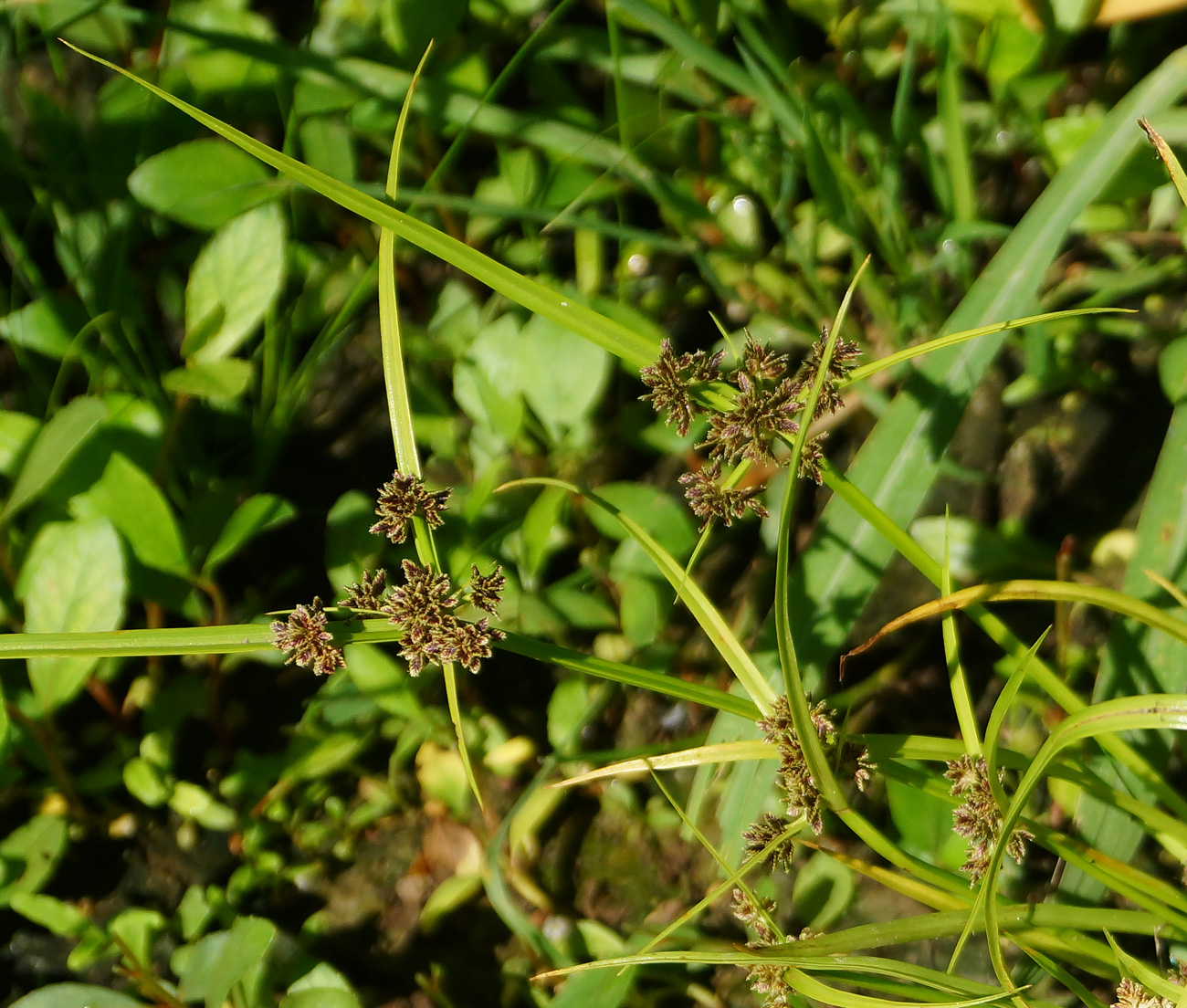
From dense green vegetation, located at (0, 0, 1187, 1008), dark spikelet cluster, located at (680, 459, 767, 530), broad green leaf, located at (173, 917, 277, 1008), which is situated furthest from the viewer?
dense green vegetation, located at (0, 0, 1187, 1008)

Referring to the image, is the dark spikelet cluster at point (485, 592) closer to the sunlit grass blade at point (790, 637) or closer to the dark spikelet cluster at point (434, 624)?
the dark spikelet cluster at point (434, 624)

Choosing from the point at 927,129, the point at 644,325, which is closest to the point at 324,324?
the point at 644,325

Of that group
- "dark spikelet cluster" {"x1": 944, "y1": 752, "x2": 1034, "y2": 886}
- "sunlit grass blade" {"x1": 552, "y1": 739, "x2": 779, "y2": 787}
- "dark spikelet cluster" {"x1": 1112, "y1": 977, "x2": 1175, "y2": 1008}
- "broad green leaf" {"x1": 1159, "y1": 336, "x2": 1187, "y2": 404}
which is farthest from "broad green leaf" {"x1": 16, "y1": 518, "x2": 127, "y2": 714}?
"broad green leaf" {"x1": 1159, "y1": 336, "x2": 1187, "y2": 404}

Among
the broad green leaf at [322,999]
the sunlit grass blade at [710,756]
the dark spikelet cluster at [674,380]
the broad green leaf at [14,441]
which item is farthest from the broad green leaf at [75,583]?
the dark spikelet cluster at [674,380]

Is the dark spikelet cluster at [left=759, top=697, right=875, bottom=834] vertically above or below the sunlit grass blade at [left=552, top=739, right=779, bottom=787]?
above

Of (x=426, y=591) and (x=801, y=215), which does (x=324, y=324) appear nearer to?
(x=801, y=215)

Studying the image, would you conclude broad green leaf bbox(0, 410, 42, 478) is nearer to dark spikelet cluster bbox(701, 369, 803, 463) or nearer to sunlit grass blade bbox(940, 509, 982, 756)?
dark spikelet cluster bbox(701, 369, 803, 463)
